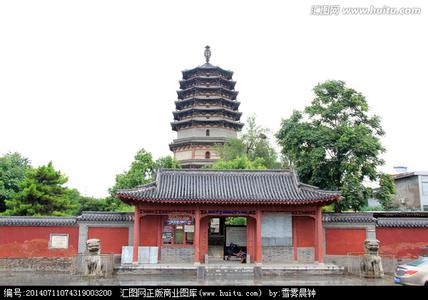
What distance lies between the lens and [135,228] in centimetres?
1939

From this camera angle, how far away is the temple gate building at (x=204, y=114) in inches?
1553

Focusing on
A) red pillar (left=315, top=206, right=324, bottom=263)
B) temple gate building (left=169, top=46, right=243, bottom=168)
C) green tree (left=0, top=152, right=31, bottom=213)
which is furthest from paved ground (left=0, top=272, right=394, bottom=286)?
temple gate building (left=169, top=46, right=243, bottom=168)

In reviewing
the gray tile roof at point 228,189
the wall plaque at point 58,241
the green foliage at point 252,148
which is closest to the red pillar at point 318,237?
the gray tile roof at point 228,189

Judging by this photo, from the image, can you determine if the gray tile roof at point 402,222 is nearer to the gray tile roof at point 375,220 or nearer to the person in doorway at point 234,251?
Answer: the gray tile roof at point 375,220

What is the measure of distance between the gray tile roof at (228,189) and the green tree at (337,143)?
2.09m

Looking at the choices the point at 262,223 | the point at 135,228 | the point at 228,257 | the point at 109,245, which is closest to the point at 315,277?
the point at 262,223

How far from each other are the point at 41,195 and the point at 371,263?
20.4 metres

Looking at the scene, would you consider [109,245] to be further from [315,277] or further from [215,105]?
[215,105]

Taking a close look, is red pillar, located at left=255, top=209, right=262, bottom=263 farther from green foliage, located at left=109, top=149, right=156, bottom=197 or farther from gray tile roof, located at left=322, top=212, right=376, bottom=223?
green foliage, located at left=109, top=149, right=156, bottom=197

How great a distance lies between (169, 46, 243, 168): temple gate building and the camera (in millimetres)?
39438

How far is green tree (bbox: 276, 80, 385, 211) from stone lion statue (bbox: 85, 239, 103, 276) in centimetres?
1258

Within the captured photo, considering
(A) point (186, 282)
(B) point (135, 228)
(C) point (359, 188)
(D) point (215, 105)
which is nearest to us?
(A) point (186, 282)
